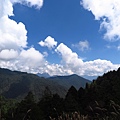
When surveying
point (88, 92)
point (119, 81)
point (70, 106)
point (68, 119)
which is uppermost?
point (119, 81)

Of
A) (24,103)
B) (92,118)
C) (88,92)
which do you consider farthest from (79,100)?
(92,118)

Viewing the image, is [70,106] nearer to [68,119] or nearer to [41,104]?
[41,104]

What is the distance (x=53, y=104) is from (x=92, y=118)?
56153mm

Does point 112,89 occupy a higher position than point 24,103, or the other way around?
point 112,89

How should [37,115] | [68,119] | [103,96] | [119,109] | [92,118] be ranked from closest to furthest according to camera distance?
1. [119,109]
2. [68,119]
3. [92,118]
4. [37,115]
5. [103,96]

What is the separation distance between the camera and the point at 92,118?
18.9 ft

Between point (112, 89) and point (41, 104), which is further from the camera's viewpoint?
point (112, 89)

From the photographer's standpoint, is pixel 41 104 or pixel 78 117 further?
pixel 41 104

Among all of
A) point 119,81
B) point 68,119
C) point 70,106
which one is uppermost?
point 119,81

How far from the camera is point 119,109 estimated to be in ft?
14.6

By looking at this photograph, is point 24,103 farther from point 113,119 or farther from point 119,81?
point 113,119

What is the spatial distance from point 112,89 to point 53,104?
2502cm

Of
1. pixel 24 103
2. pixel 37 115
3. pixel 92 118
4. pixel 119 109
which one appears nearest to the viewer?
pixel 119 109

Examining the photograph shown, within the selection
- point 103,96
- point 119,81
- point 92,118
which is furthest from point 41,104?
point 92,118
